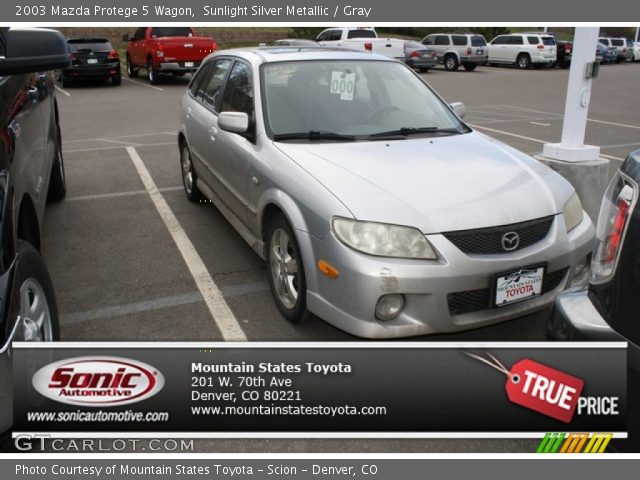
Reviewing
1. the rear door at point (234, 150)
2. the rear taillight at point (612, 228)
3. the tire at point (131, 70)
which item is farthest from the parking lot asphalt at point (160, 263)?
the tire at point (131, 70)

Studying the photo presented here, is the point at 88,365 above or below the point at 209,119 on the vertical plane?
below

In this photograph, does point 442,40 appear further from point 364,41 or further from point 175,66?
point 175,66

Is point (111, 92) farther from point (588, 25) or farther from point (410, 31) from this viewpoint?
point (410, 31)

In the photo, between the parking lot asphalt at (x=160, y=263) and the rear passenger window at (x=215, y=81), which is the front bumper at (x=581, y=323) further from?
the rear passenger window at (x=215, y=81)

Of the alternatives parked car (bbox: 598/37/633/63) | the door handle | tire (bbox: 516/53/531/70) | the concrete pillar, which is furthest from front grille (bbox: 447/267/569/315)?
parked car (bbox: 598/37/633/63)

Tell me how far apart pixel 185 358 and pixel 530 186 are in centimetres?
228

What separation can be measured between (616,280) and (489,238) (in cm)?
139

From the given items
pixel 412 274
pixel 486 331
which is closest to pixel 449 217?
pixel 412 274

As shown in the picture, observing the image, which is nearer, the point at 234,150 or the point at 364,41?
the point at 234,150

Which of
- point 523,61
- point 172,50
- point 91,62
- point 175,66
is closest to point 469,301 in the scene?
point 175,66

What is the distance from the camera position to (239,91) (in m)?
4.95

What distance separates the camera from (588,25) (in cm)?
526

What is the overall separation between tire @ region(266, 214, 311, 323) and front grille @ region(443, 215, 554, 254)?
3.08ft

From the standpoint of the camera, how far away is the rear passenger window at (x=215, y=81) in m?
5.46
